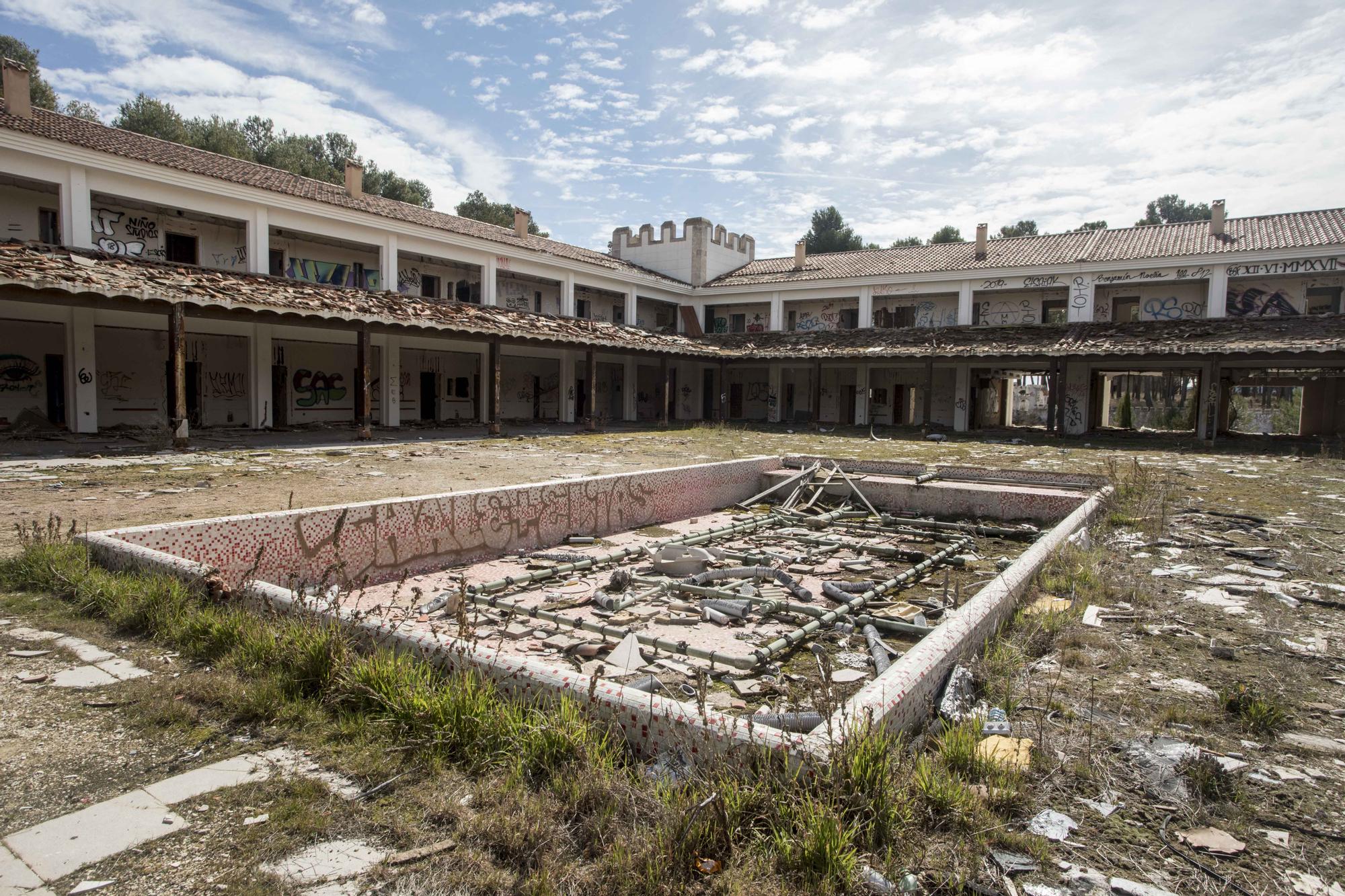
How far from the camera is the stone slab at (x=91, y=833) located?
90.3 inches

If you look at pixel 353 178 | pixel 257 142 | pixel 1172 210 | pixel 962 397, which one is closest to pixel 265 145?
pixel 257 142

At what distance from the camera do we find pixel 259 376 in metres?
20.5

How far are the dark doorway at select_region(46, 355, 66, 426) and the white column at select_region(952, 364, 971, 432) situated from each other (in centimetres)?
2812

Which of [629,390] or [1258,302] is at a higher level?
[1258,302]

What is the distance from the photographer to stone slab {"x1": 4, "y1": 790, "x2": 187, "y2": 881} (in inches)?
90.3

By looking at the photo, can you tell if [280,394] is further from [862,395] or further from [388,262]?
[862,395]

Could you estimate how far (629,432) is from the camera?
24.5 meters

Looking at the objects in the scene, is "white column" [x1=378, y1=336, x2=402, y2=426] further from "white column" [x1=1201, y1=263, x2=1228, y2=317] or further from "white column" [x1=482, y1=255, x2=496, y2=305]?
"white column" [x1=1201, y1=263, x2=1228, y2=317]

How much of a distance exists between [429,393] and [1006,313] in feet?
72.2

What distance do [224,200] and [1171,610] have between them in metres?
22.1

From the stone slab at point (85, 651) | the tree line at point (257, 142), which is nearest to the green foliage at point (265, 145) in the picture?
the tree line at point (257, 142)

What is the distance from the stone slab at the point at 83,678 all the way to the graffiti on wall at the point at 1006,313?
96.1ft

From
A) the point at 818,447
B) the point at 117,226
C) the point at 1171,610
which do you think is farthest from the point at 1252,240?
the point at 117,226

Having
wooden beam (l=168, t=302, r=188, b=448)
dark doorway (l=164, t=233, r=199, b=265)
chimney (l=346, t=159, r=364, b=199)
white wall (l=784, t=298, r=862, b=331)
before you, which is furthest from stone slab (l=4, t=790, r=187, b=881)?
white wall (l=784, t=298, r=862, b=331)
